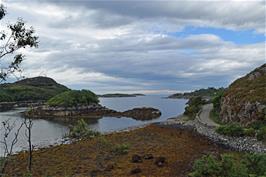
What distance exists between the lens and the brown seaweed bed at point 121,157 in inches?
1053

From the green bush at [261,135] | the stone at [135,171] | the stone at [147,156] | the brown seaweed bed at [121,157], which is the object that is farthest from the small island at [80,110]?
the stone at [135,171]

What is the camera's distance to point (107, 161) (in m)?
30.1

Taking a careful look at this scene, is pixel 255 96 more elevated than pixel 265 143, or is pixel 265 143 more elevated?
pixel 255 96

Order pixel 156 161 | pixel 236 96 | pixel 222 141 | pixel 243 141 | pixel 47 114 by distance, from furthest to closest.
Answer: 1. pixel 47 114
2. pixel 236 96
3. pixel 222 141
4. pixel 243 141
5. pixel 156 161

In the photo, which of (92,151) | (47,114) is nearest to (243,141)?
(92,151)

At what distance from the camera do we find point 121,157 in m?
31.3

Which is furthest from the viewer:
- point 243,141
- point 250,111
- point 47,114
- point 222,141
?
point 47,114

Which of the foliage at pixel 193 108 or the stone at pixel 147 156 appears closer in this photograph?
the stone at pixel 147 156

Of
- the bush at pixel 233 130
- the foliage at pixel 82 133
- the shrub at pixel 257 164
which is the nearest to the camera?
the shrub at pixel 257 164

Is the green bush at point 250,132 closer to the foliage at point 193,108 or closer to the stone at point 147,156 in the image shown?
the stone at point 147,156

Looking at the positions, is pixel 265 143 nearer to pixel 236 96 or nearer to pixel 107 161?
pixel 107 161

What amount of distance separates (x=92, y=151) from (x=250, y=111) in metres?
17.6

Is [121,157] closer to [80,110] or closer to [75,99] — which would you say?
[80,110]

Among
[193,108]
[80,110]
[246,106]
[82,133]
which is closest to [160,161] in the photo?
[246,106]
